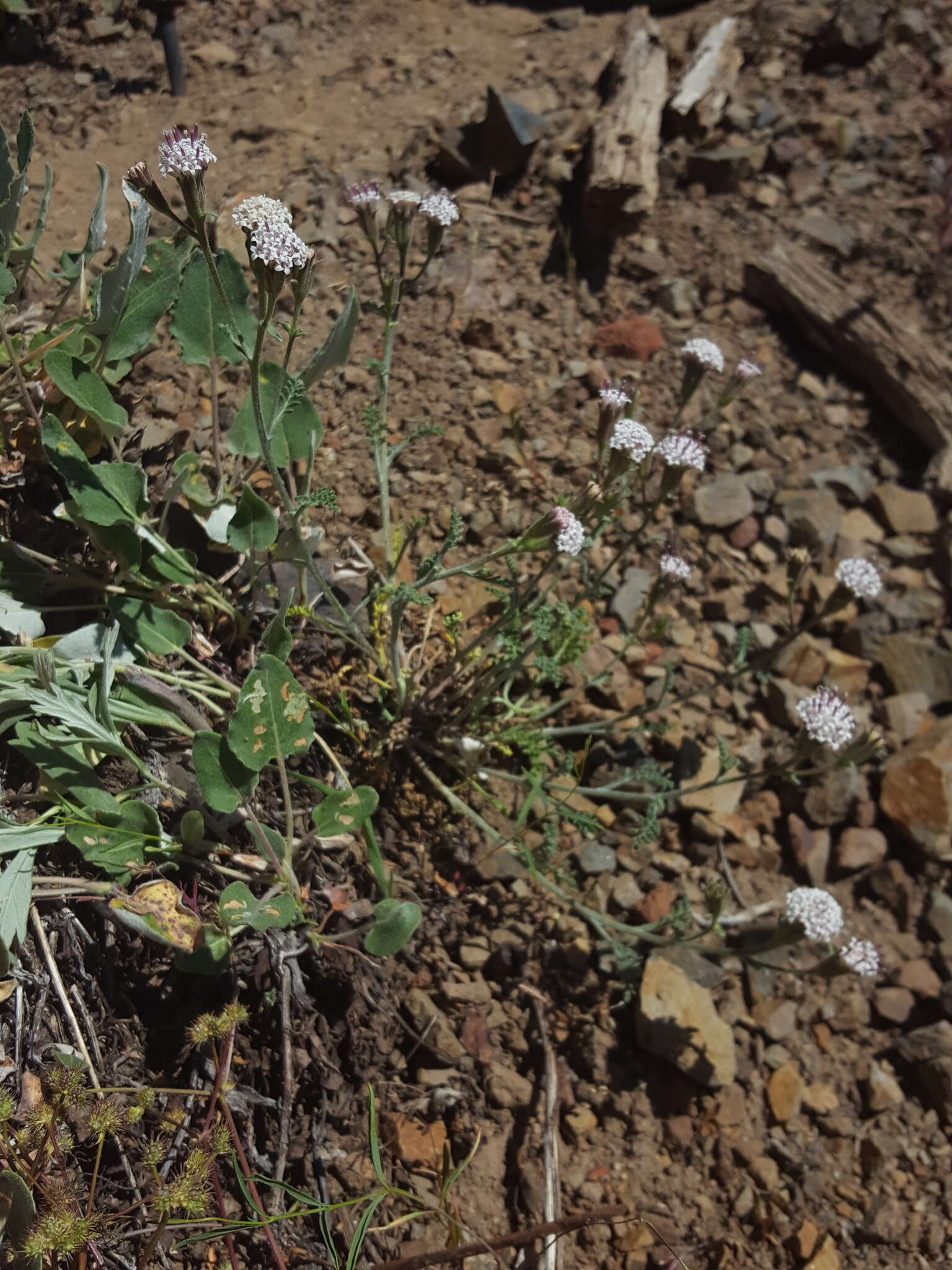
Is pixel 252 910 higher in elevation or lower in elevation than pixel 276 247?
lower

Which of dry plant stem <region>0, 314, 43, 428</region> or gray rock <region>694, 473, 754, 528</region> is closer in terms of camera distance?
dry plant stem <region>0, 314, 43, 428</region>

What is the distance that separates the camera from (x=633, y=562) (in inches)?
120

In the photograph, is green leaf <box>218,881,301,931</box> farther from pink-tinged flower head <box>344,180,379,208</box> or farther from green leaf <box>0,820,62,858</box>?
pink-tinged flower head <box>344,180,379,208</box>

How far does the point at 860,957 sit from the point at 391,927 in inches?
45.8

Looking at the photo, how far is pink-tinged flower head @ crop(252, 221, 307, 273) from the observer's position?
1.61m

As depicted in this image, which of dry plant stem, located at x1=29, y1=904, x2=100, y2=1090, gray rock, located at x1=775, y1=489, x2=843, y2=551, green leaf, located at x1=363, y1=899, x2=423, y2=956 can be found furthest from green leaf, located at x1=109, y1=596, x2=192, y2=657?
gray rock, located at x1=775, y1=489, x2=843, y2=551

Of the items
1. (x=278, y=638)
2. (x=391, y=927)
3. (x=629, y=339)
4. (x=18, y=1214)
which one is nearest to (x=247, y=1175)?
(x=18, y=1214)

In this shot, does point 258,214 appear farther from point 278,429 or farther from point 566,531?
point 566,531

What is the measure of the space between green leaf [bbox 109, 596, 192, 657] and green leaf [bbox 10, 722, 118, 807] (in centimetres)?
30

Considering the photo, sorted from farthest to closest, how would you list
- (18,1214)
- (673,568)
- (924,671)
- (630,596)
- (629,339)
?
(629,339) → (924,671) → (630,596) → (673,568) → (18,1214)

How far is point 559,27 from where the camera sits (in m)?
4.14

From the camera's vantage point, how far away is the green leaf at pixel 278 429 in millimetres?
2309

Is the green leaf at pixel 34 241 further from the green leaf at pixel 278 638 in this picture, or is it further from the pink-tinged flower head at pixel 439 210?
the green leaf at pixel 278 638

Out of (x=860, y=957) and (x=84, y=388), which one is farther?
(x=860, y=957)
